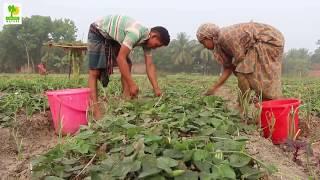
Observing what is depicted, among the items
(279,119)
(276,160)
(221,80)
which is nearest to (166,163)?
(276,160)

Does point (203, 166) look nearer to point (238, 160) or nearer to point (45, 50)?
point (238, 160)

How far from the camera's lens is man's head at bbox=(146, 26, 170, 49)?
394cm

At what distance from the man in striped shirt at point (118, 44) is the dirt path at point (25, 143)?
0.60 m

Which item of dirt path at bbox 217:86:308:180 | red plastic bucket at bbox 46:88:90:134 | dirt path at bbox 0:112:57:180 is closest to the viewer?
dirt path at bbox 217:86:308:180

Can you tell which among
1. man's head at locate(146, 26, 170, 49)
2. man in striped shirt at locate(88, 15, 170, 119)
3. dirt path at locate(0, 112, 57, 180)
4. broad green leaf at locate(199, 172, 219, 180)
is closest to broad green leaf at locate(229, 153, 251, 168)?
broad green leaf at locate(199, 172, 219, 180)

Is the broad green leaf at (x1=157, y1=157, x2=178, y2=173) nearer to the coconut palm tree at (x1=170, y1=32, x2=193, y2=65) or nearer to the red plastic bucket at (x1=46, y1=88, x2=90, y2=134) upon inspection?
the red plastic bucket at (x1=46, y1=88, x2=90, y2=134)

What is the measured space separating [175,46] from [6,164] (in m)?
49.0

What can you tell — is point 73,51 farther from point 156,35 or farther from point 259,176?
point 259,176

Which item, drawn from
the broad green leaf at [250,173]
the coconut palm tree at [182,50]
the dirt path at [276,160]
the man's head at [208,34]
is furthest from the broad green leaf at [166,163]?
the coconut palm tree at [182,50]

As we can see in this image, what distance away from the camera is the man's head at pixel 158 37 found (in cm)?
394

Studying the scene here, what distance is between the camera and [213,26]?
4.02 m

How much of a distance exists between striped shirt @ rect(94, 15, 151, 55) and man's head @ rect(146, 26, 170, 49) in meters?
0.06

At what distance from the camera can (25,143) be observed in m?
3.74

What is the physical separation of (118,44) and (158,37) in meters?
0.60
